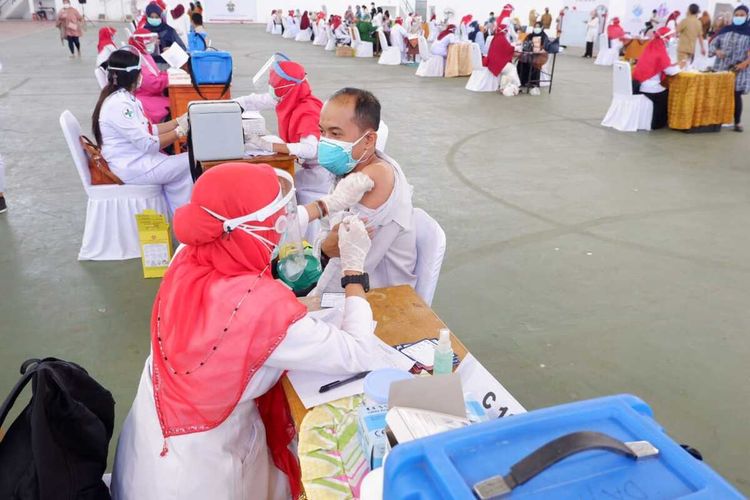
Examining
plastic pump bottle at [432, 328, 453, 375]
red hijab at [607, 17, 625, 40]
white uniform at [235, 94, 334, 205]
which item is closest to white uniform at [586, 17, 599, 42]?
red hijab at [607, 17, 625, 40]

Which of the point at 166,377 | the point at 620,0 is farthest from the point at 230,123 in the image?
the point at 620,0

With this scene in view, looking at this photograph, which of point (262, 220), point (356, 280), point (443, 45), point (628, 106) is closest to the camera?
point (262, 220)

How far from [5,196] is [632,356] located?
4.89m

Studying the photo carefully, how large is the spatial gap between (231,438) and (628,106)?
24.7 ft

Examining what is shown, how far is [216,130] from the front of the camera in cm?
294

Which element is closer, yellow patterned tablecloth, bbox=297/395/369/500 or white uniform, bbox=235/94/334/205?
yellow patterned tablecloth, bbox=297/395/369/500

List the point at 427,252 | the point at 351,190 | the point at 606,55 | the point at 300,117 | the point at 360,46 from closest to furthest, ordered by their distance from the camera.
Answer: the point at 351,190 → the point at 427,252 → the point at 300,117 → the point at 606,55 → the point at 360,46

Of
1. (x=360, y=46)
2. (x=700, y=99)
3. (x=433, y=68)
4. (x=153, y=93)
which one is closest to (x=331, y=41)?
(x=360, y=46)

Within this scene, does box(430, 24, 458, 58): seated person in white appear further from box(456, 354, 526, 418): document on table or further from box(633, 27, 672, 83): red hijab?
box(456, 354, 526, 418): document on table

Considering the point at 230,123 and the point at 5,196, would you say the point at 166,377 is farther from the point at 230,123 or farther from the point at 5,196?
the point at 5,196

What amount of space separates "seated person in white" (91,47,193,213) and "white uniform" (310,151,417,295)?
77.0 inches

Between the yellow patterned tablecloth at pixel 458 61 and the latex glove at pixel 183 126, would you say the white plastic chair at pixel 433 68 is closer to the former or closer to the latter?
the yellow patterned tablecloth at pixel 458 61

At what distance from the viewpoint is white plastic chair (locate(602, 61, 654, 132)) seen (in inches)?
294

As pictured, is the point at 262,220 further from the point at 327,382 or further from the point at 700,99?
the point at 700,99
